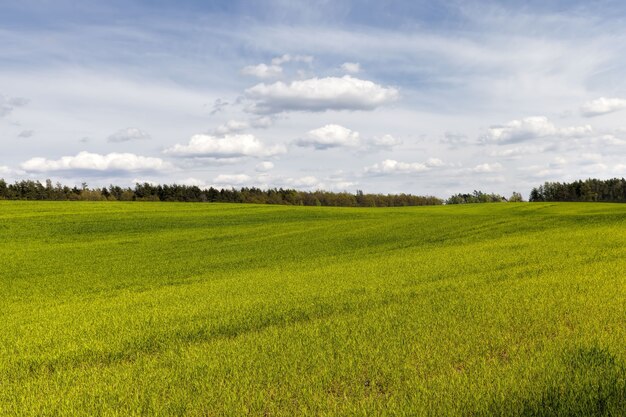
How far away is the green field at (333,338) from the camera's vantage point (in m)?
6.08

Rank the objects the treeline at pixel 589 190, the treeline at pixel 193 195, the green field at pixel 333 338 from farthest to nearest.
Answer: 1. the treeline at pixel 589 190
2. the treeline at pixel 193 195
3. the green field at pixel 333 338

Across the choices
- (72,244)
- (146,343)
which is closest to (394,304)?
(146,343)

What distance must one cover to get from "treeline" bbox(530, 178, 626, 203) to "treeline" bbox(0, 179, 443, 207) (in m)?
46.0

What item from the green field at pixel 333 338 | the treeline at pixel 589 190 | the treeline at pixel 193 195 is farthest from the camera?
the treeline at pixel 589 190

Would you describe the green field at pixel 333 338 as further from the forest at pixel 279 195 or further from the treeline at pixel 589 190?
the treeline at pixel 589 190

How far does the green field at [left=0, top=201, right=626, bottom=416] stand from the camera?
6.08 meters

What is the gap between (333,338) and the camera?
8.88 m

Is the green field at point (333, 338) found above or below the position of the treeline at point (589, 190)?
below

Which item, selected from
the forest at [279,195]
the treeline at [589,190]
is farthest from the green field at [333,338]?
the treeline at [589,190]

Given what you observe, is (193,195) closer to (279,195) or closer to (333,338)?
(279,195)

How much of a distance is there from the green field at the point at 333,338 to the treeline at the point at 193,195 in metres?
128

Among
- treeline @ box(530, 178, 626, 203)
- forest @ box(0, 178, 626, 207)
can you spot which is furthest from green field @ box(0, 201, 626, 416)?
treeline @ box(530, 178, 626, 203)

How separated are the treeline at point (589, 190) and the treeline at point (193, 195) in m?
46.0

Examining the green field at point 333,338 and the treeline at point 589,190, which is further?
the treeline at point 589,190
